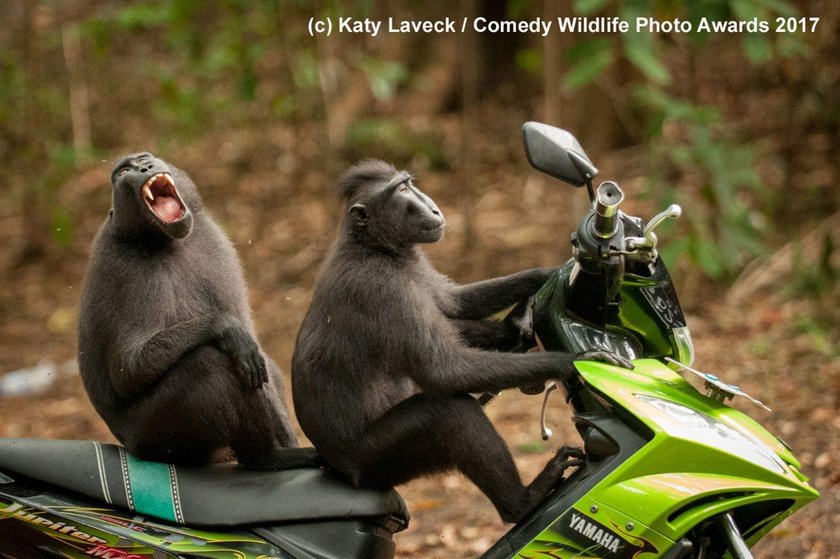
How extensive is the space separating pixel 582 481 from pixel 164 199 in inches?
65.2

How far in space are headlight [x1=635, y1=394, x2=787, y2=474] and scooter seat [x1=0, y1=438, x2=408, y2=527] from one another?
96 centimetres

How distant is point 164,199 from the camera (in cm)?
347

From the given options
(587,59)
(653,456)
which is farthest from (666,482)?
(587,59)

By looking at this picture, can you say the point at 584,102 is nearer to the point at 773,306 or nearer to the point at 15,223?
the point at 773,306

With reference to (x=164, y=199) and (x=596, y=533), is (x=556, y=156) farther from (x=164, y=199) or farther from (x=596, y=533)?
(x=164, y=199)

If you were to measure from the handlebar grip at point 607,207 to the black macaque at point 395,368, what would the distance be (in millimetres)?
365

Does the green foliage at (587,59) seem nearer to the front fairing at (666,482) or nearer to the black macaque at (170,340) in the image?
the black macaque at (170,340)

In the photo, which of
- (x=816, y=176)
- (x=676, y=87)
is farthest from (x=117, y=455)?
(x=676, y=87)

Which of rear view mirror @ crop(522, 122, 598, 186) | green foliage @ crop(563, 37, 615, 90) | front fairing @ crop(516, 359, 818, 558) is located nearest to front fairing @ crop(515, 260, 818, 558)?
front fairing @ crop(516, 359, 818, 558)

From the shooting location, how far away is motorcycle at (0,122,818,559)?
2.77 meters

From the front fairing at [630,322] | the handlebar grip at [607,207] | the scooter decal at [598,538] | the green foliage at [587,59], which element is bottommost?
the scooter decal at [598,538]

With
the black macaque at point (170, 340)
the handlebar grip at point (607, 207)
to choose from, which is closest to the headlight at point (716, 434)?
the handlebar grip at point (607, 207)

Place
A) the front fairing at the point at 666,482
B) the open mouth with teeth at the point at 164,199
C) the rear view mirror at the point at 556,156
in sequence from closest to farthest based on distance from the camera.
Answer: the front fairing at the point at 666,482 < the rear view mirror at the point at 556,156 < the open mouth with teeth at the point at 164,199

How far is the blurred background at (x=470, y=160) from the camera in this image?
241 inches
